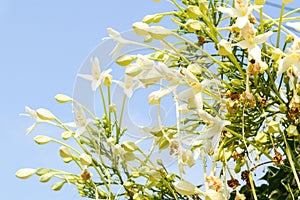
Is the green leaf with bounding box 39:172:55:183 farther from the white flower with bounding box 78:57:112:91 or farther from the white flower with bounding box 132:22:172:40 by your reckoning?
the white flower with bounding box 132:22:172:40

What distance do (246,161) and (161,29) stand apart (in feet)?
0.76

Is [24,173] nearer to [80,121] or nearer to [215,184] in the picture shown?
[80,121]

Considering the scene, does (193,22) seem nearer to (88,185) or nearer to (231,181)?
(231,181)

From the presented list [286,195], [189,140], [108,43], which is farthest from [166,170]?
[108,43]

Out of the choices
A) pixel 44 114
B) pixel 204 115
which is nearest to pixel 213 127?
pixel 204 115

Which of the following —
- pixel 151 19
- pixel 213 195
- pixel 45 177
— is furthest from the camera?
pixel 45 177

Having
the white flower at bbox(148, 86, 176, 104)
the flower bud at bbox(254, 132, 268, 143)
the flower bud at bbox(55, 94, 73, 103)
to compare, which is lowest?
the flower bud at bbox(254, 132, 268, 143)

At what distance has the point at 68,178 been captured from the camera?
950 millimetres

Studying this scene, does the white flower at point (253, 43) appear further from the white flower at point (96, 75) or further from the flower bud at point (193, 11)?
the white flower at point (96, 75)

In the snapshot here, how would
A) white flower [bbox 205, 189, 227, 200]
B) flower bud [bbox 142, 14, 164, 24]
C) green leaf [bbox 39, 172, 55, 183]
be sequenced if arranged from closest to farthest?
white flower [bbox 205, 189, 227, 200] < flower bud [bbox 142, 14, 164, 24] < green leaf [bbox 39, 172, 55, 183]

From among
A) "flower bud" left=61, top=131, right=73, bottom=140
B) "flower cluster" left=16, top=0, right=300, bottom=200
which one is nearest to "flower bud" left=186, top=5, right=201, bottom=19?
"flower cluster" left=16, top=0, right=300, bottom=200

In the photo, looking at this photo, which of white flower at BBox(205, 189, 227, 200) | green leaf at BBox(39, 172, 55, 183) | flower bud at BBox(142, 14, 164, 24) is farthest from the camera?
green leaf at BBox(39, 172, 55, 183)

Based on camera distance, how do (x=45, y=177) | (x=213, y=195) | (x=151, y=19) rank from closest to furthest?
(x=213, y=195), (x=151, y=19), (x=45, y=177)

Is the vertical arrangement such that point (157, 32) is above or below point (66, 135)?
above
